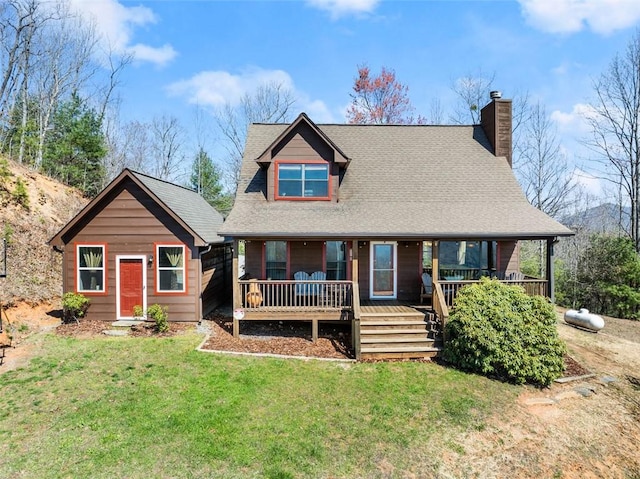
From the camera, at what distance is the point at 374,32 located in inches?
605

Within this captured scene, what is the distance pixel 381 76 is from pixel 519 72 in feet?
40.7

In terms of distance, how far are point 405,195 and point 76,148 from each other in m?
20.5

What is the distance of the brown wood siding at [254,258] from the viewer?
1198cm

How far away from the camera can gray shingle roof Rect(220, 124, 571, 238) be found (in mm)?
10438

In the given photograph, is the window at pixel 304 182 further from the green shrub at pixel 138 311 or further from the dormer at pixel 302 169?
the green shrub at pixel 138 311

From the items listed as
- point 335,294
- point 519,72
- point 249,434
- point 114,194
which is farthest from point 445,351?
point 519,72

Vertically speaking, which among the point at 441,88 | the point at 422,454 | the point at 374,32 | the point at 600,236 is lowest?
the point at 422,454

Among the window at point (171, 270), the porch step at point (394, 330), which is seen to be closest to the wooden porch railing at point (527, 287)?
the porch step at point (394, 330)

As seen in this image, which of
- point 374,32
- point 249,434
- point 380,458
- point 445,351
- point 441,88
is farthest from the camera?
point 441,88

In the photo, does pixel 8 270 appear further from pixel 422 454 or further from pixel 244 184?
pixel 422 454

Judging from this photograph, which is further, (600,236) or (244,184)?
(600,236)

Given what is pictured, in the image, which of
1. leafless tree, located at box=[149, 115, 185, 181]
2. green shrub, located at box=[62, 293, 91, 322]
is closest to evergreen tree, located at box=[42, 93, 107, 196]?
leafless tree, located at box=[149, 115, 185, 181]

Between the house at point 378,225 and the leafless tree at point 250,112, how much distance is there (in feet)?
54.2

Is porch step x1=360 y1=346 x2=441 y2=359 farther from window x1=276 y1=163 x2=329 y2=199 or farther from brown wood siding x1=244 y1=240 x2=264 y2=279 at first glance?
window x1=276 y1=163 x2=329 y2=199
